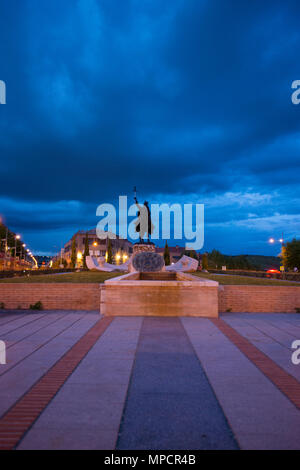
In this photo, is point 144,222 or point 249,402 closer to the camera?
point 249,402

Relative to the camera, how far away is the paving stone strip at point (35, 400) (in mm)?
3223

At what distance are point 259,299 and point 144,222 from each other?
2143 cm

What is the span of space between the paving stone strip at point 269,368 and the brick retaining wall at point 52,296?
19.3ft

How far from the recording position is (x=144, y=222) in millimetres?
32594

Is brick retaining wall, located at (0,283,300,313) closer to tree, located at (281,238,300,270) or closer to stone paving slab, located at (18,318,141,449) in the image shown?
stone paving slab, located at (18,318,141,449)

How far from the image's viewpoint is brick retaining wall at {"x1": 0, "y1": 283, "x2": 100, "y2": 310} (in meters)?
11.8

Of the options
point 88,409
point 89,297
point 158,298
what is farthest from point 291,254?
point 88,409

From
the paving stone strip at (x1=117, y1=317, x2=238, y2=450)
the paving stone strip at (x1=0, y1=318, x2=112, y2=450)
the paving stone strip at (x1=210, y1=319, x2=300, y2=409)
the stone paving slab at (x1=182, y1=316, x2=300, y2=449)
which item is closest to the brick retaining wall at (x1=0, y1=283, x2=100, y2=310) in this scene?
the paving stone strip at (x1=0, y1=318, x2=112, y2=450)

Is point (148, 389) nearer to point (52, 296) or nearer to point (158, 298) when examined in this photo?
point (158, 298)

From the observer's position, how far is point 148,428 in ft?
11.0

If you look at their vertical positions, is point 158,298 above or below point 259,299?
above

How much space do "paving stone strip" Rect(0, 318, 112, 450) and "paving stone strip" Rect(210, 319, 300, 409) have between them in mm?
3238

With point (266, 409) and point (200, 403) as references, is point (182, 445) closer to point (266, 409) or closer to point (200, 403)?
point (200, 403)

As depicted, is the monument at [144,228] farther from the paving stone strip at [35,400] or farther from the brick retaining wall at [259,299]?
the paving stone strip at [35,400]
